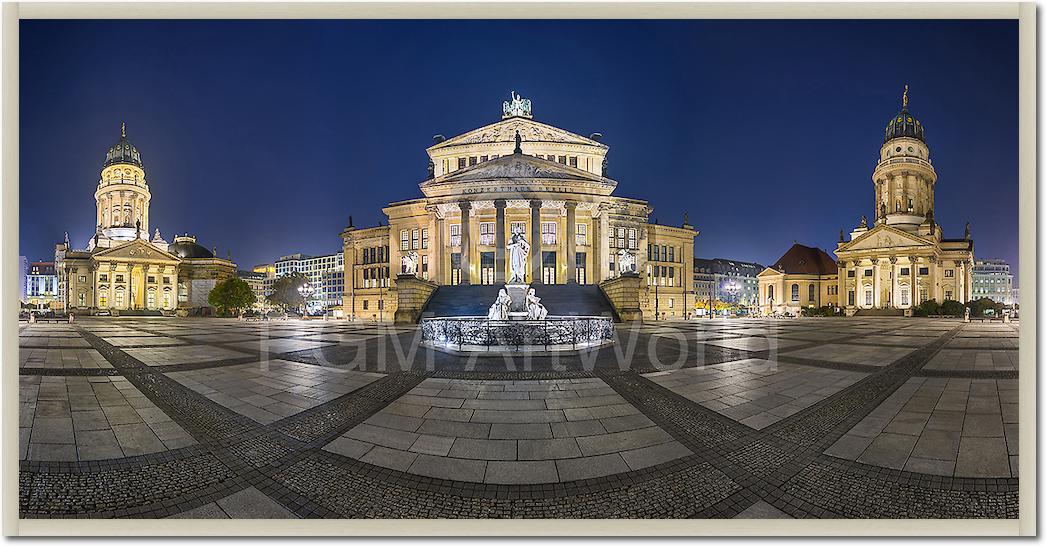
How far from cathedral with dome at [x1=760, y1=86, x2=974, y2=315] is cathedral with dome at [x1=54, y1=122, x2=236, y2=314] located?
1072 centimetres

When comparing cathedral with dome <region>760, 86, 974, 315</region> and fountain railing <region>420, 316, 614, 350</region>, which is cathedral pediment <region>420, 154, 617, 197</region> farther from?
fountain railing <region>420, 316, 614, 350</region>

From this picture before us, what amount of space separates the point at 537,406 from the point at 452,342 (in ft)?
16.9

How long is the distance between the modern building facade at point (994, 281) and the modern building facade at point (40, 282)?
9.93 meters

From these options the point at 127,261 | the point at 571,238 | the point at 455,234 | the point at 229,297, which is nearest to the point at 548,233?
the point at 571,238

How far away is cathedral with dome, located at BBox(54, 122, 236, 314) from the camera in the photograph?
5.88 metres

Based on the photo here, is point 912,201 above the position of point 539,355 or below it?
above

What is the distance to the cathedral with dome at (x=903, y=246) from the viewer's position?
229 inches

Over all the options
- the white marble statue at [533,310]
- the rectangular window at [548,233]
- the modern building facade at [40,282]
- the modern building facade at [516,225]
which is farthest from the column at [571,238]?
the modern building facade at [40,282]

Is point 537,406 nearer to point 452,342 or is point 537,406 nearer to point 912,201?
point 452,342

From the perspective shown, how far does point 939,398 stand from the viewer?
4465 millimetres

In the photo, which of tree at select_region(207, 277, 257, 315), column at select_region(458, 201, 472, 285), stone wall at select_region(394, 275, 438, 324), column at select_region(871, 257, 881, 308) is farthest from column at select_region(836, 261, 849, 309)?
tree at select_region(207, 277, 257, 315)

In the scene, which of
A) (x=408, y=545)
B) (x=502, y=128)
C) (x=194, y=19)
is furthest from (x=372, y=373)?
(x=502, y=128)

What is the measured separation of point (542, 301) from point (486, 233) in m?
14.1

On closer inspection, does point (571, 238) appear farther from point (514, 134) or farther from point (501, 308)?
point (501, 308)
